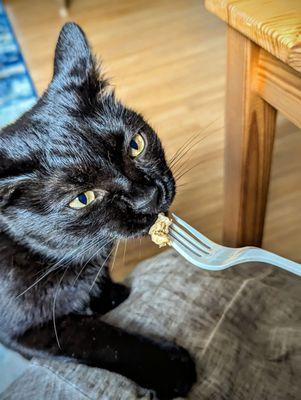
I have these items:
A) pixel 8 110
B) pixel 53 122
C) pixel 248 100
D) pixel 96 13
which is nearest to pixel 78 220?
pixel 53 122

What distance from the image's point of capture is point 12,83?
6.60ft

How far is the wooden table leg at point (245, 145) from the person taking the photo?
67cm

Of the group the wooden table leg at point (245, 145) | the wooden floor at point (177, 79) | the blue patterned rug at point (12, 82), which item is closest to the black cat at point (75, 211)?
the wooden table leg at point (245, 145)

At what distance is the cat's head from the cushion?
0.64ft

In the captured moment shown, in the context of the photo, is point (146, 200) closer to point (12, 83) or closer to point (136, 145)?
point (136, 145)

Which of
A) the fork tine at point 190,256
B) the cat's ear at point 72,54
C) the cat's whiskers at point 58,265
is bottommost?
the cat's whiskers at point 58,265

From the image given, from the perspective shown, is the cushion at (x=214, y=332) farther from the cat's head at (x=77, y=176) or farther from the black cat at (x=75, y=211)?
the cat's head at (x=77, y=176)

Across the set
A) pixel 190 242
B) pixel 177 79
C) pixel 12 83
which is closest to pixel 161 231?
pixel 190 242

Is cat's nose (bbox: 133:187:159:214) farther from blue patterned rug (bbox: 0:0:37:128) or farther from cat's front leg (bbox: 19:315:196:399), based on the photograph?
blue patterned rug (bbox: 0:0:37:128)

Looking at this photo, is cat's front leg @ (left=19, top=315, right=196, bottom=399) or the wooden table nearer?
the wooden table

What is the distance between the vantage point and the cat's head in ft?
2.23

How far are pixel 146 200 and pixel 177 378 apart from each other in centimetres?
31

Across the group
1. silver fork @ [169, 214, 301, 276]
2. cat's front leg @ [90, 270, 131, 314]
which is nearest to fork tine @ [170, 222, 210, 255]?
silver fork @ [169, 214, 301, 276]

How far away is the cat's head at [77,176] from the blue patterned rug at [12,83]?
1.04 m
